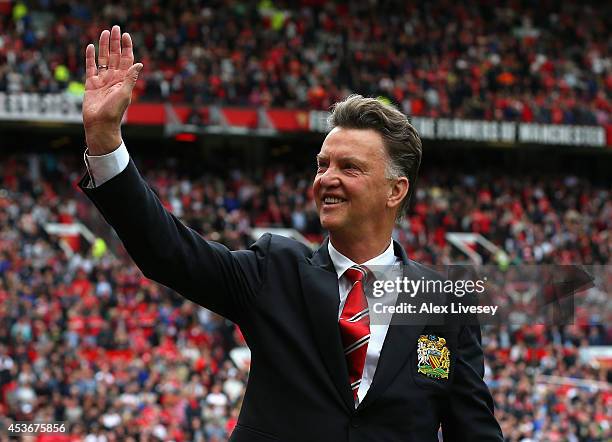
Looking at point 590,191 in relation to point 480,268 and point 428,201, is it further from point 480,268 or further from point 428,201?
point 480,268

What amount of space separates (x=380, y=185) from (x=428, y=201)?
20579 mm

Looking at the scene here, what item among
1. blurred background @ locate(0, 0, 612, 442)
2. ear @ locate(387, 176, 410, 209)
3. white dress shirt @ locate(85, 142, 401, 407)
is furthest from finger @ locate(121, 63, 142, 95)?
blurred background @ locate(0, 0, 612, 442)

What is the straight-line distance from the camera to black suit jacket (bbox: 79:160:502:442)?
2715 mm

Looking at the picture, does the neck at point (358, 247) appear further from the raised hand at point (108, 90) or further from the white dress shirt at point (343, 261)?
the raised hand at point (108, 90)

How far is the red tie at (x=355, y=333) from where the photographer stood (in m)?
2.81

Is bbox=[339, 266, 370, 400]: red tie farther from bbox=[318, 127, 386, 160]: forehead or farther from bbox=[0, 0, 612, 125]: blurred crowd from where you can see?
bbox=[0, 0, 612, 125]: blurred crowd

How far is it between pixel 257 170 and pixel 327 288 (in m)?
20.8

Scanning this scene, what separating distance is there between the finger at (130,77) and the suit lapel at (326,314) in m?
0.68

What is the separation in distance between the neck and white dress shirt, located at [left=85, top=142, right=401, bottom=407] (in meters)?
0.01

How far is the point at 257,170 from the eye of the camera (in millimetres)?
23562

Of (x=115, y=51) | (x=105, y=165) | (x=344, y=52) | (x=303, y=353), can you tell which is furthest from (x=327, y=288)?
(x=344, y=52)

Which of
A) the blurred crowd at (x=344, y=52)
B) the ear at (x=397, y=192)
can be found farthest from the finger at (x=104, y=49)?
the blurred crowd at (x=344, y=52)

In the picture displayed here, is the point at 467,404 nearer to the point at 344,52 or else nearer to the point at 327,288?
the point at 327,288

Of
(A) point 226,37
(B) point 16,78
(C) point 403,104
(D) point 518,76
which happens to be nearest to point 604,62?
(D) point 518,76
